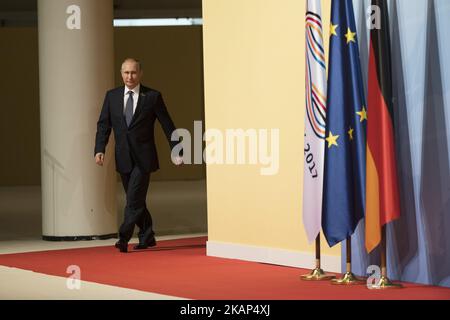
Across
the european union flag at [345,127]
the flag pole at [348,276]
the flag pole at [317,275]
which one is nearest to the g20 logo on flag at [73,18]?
the european union flag at [345,127]

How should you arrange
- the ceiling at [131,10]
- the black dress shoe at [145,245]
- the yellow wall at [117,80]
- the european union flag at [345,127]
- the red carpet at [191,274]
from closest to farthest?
the red carpet at [191,274] < the european union flag at [345,127] < the black dress shoe at [145,245] < the yellow wall at [117,80] < the ceiling at [131,10]

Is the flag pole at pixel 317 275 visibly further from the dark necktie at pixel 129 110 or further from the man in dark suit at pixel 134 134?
the dark necktie at pixel 129 110

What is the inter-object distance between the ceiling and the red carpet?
15.1 m

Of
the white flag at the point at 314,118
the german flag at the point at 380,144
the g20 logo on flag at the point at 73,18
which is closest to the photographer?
the german flag at the point at 380,144

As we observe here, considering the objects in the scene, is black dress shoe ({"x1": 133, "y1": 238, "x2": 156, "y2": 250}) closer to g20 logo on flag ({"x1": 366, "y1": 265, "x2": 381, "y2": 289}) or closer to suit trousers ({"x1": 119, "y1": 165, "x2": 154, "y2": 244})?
suit trousers ({"x1": 119, "y1": 165, "x2": 154, "y2": 244})

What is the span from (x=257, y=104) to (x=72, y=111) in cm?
270

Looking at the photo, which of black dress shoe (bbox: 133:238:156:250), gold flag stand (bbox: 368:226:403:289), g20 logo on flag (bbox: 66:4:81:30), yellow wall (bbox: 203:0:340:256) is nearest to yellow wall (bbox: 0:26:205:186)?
g20 logo on flag (bbox: 66:4:81:30)

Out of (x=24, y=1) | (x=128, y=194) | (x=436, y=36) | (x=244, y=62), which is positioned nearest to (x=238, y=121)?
(x=244, y=62)

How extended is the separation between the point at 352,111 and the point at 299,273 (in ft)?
4.39

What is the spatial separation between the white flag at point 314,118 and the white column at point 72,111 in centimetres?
389

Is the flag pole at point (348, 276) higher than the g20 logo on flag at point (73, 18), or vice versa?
the g20 logo on flag at point (73, 18)

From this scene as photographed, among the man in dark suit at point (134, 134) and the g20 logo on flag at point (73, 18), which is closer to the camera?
the man in dark suit at point (134, 134)

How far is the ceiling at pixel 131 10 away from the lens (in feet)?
79.0

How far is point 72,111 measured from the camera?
10.2 metres
